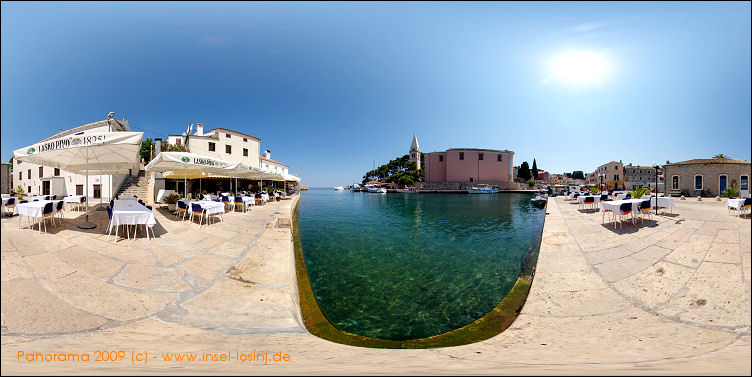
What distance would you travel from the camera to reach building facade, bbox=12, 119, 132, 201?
15.2 meters

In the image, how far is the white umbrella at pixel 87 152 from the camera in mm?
5273

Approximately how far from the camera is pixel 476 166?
57250mm

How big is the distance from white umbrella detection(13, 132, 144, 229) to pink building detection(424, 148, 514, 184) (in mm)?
56088

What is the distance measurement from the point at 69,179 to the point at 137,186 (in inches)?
251

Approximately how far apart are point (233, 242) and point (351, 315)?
361cm

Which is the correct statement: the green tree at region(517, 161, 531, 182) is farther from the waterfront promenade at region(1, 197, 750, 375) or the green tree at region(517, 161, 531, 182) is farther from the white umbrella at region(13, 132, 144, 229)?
the white umbrella at region(13, 132, 144, 229)

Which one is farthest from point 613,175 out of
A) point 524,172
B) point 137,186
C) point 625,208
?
point 137,186

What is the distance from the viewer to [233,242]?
5801mm

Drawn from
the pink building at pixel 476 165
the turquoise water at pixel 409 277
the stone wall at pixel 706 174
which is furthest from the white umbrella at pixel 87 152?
the pink building at pixel 476 165

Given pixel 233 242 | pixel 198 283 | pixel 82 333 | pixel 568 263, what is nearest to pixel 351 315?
pixel 198 283

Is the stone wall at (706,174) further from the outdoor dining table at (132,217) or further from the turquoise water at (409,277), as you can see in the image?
the outdoor dining table at (132,217)

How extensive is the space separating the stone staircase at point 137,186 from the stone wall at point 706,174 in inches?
1474

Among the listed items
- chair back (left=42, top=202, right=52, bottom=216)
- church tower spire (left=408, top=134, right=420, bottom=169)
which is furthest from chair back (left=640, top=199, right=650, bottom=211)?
church tower spire (left=408, top=134, right=420, bottom=169)

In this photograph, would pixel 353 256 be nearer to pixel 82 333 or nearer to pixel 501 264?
pixel 501 264
